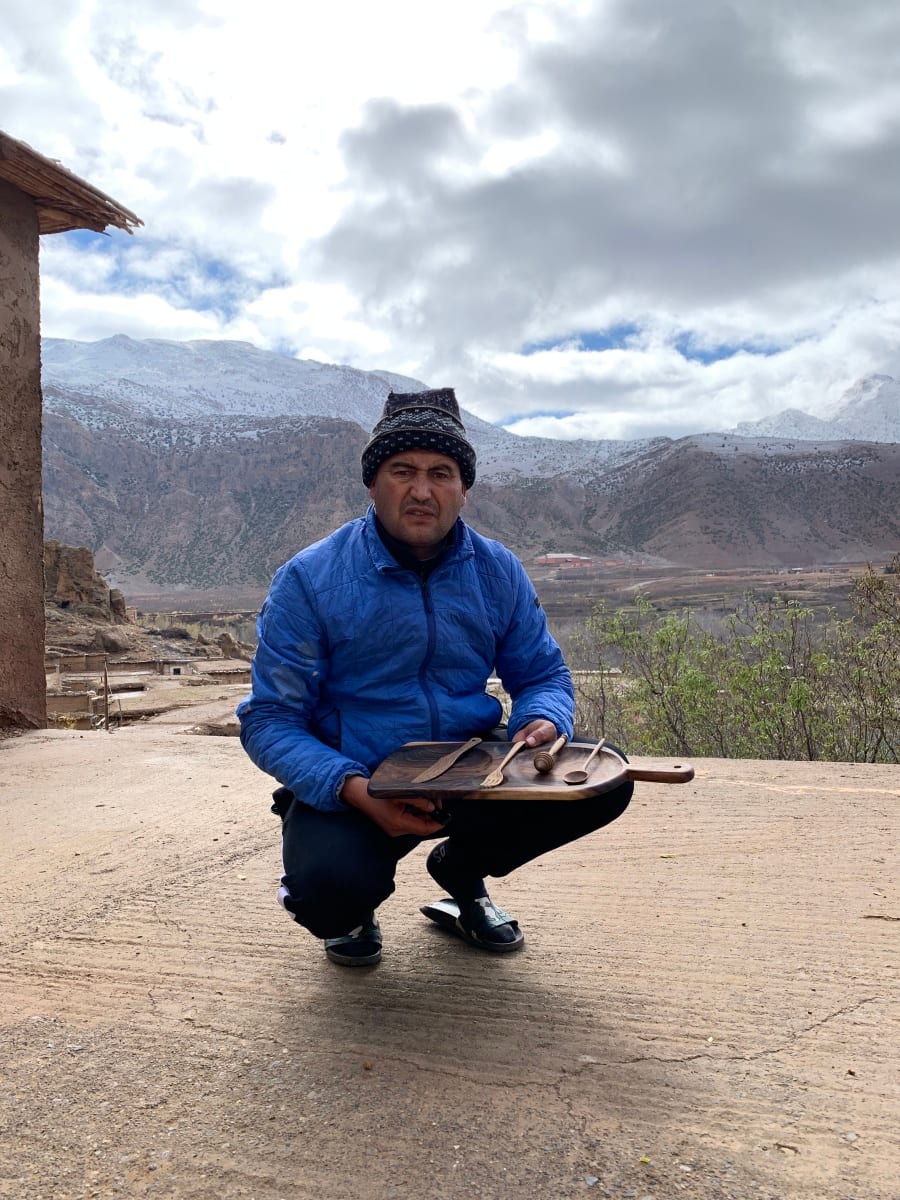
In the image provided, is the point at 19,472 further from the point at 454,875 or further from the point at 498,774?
the point at 498,774

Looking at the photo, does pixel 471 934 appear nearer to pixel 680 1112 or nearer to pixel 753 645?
pixel 680 1112

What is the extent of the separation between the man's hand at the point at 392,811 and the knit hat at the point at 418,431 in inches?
33.9

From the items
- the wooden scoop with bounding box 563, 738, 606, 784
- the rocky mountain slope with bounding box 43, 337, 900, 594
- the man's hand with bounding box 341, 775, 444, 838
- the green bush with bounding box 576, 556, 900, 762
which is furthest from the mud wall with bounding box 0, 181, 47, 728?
the rocky mountain slope with bounding box 43, 337, 900, 594

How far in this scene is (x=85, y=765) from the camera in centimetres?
609

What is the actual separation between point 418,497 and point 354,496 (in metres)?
83.9

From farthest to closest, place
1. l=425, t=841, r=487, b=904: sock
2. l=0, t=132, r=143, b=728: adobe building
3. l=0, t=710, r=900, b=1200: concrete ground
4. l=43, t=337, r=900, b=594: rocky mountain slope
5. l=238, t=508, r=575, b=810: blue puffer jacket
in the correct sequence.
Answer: l=43, t=337, r=900, b=594: rocky mountain slope → l=0, t=132, r=143, b=728: adobe building → l=425, t=841, r=487, b=904: sock → l=238, t=508, r=575, b=810: blue puffer jacket → l=0, t=710, r=900, b=1200: concrete ground

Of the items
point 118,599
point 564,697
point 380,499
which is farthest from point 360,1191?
point 118,599

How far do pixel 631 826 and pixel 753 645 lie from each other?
4543mm

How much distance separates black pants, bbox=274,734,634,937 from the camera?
2346mm

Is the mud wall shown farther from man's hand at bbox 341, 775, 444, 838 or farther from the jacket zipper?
man's hand at bbox 341, 775, 444, 838

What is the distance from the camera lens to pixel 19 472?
7238mm

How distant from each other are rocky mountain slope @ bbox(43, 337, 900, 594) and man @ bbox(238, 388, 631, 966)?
6666 centimetres

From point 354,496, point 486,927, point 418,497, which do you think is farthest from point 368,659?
point 354,496

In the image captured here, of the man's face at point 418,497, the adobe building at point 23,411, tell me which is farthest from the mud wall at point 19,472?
the man's face at point 418,497
